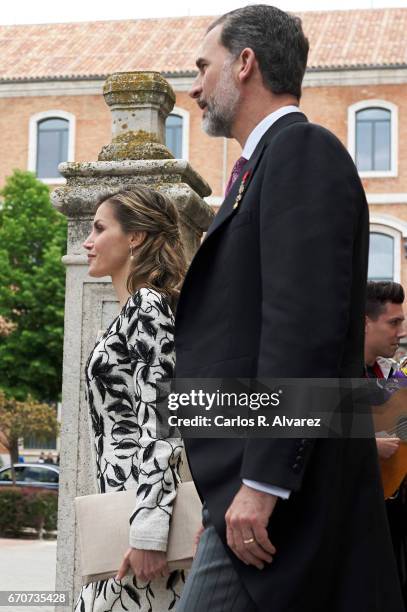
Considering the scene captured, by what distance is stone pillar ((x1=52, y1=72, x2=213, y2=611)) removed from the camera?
14.9ft

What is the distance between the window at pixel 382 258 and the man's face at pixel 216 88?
31.0 meters

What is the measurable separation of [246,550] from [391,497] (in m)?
2.14

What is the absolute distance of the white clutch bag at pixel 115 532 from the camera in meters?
2.84

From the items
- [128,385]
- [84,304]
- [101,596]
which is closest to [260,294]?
[128,385]

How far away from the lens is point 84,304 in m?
4.70

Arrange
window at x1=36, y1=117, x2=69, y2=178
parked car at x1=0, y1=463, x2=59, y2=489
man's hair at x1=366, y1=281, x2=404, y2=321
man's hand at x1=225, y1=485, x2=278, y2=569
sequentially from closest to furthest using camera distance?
man's hand at x1=225, y1=485, x2=278, y2=569 → man's hair at x1=366, y1=281, x2=404, y2=321 → parked car at x1=0, y1=463, x2=59, y2=489 → window at x1=36, y1=117, x2=69, y2=178

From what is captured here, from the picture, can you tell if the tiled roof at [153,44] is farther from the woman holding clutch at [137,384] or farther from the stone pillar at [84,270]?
the woman holding clutch at [137,384]

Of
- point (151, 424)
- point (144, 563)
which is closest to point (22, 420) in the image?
point (151, 424)

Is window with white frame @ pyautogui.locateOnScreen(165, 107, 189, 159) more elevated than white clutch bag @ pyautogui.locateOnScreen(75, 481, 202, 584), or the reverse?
window with white frame @ pyautogui.locateOnScreen(165, 107, 189, 159)

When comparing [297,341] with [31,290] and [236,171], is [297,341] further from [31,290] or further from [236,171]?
[31,290]

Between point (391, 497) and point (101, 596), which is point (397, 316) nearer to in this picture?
point (391, 497)

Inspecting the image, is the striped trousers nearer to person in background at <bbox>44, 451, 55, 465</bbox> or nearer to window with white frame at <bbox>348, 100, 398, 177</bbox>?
window with white frame at <bbox>348, 100, 398, 177</bbox>

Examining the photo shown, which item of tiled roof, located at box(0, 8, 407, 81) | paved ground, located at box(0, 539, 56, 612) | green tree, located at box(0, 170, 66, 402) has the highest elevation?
tiled roof, located at box(0, 8, 407, 81)

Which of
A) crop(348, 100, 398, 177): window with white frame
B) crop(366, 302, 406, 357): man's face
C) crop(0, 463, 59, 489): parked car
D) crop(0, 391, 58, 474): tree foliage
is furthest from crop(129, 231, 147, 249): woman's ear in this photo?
crop(348, 100, 398, 177): window with white frame
